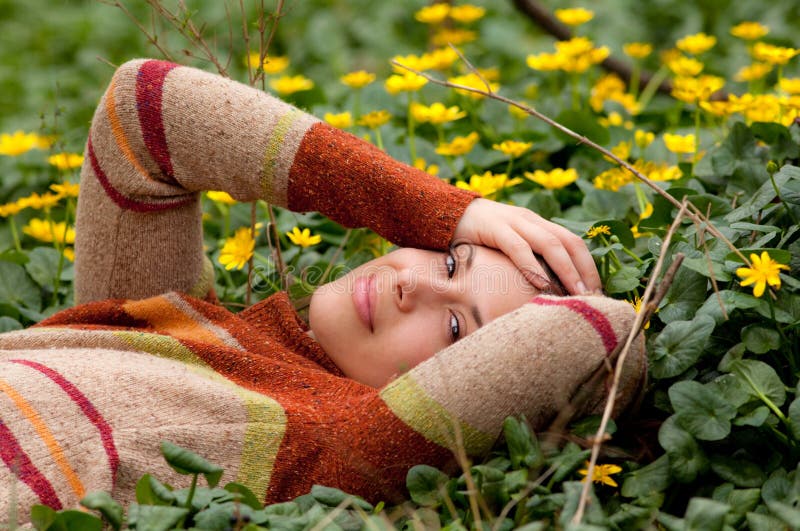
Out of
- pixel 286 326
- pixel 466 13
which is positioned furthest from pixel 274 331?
pixel 466 13

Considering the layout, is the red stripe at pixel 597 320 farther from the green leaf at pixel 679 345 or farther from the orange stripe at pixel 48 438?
the orange stripe at pixel 48 438

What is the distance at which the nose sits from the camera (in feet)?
4.89

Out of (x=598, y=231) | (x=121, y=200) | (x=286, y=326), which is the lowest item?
(x=286, y=326)

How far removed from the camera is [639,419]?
1477 mm

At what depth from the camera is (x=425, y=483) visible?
1.34m

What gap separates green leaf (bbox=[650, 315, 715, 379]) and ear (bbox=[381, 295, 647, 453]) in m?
0.06

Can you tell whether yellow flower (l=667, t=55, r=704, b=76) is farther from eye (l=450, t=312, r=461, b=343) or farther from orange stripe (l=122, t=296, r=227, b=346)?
orange stripe (l=122, t=296, r=227, b=346)

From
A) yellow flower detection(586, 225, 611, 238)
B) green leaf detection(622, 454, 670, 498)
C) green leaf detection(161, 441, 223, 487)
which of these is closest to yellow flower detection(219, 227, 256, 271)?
yellow flower detection(586, 225, 611, 238)

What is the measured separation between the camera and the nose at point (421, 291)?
149 centimetres

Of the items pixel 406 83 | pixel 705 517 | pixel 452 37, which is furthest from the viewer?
pixel 452 37

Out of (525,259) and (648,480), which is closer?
(648,480)

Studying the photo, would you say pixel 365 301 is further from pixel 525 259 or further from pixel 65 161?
pixel 65 161

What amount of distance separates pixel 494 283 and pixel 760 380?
1.27 feet

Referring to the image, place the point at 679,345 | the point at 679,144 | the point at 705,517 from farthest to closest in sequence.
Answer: the point at 679,144 → the point at 679,345 → the point at 705,517
